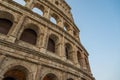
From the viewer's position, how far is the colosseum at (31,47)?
282 inches

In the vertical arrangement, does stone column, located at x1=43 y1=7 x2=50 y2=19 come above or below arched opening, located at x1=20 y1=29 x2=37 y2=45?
above

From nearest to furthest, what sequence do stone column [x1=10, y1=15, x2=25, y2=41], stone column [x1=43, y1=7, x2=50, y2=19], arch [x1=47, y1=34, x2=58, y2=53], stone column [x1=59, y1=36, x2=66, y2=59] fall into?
stone column [x1=10, y1=15, x2=25, y2=41]
stone column [x1=59, y1=36, x2=66, y2=59]
arch [x1=47, y1=34, x2=58, y2=53]
stone column [x1=43, y1=7, x2=50, y2=19]

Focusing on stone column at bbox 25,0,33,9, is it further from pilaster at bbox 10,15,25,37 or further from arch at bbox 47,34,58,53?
arch at bbox 47,34,58,53

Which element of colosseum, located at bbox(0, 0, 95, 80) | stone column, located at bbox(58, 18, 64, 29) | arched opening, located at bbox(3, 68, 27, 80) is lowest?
arched opening, located at bbox(3, 68, 27, 80)

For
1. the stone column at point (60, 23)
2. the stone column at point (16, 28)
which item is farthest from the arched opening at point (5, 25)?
the stone column at point (60, 23)

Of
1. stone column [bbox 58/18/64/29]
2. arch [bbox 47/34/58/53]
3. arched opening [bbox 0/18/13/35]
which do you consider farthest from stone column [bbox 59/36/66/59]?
arched opening [bbox 0/18/13/35]

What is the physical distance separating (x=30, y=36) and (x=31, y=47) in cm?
191

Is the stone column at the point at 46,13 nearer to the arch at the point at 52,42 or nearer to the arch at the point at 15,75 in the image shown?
the arch at the point at 52,42

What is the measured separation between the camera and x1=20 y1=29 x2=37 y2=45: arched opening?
379 inches

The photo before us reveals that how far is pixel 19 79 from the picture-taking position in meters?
8.23

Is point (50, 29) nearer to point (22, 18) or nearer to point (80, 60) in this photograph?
point (22, 18)

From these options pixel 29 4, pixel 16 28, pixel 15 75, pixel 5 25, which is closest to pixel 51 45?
pixel 16 28

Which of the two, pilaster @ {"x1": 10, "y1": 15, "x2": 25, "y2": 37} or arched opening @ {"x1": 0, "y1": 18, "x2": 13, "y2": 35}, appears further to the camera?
arched opening @ {"x1": 0, "y1": 18, "x2": 13, "y2": 35}

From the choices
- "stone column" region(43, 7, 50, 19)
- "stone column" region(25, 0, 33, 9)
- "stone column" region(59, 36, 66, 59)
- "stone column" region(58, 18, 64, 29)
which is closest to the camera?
"stone column" region(59, 36, 66, 59)
